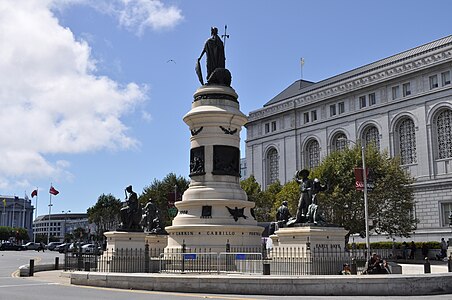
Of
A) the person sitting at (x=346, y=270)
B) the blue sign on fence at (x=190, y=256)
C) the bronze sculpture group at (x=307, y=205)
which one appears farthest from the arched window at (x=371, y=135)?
the person sitting at (x=346, y=270)

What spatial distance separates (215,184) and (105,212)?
76.2 m

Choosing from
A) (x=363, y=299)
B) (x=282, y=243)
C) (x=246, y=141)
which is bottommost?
(x=363, y=299)

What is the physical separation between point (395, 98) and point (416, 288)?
190 ft

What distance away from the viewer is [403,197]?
50156 mm

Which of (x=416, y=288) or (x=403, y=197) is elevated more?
(x=403, y=197)

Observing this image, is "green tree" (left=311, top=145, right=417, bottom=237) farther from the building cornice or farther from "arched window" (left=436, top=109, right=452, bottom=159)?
the building cornice

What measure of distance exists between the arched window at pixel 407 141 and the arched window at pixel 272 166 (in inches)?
1013

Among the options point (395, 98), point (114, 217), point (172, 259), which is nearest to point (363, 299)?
point (172, 259)

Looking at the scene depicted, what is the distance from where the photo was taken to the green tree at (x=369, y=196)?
48688mm

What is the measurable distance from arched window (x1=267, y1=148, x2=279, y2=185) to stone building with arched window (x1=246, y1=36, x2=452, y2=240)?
17cm

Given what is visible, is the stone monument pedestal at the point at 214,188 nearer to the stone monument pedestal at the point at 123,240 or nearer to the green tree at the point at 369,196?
the stone monument pedestal at the point at 123,240

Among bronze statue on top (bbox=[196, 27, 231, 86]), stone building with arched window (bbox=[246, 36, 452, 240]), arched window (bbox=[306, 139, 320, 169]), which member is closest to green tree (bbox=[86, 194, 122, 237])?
stone building with arched window (bbox=[246, 36, 452, 240])

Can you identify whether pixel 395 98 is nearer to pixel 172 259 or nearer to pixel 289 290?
pixel 172 259

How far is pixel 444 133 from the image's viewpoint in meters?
66.2
